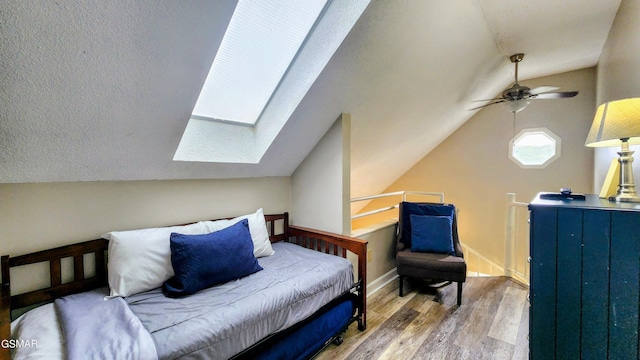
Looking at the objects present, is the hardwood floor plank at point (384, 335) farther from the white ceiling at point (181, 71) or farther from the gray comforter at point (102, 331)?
the white ceiling at point (181, 71)

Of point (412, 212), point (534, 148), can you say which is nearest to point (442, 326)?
point (412, 212)

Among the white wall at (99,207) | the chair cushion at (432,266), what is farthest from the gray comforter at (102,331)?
the chair cushion at (432,266)

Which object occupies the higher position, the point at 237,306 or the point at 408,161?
the point at 408,161

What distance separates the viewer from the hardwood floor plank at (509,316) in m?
2.05

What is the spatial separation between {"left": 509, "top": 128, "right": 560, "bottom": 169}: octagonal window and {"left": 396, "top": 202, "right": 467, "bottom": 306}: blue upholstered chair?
209cm

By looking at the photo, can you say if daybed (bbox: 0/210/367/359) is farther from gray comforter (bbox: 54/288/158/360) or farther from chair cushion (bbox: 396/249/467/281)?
chair cushion (bbox: 396/249/467/281)

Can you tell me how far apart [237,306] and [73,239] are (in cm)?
111

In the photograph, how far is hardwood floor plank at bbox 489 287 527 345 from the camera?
2051 millimetres

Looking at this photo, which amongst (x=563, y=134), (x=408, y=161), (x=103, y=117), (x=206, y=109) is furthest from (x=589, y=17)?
(x=103, y=117)

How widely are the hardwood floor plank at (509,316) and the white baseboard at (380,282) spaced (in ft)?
3.41

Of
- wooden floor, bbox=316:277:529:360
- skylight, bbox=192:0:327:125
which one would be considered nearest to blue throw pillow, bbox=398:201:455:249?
wooden floor, bbox=316:277:529:360

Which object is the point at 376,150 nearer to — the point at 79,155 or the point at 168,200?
the point at 168,200

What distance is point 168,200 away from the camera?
6.48 feet

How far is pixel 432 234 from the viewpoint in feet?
9.14
